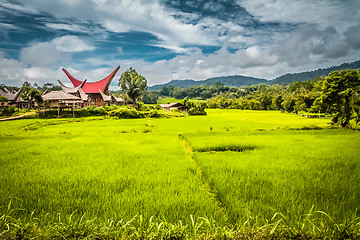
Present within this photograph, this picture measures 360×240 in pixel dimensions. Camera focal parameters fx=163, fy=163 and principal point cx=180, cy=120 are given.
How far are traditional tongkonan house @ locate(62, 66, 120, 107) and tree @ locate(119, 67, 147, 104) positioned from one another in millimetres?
4031

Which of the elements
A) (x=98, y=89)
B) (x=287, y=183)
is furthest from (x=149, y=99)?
(x=287, y=183)

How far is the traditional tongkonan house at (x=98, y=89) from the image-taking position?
32.6 meters

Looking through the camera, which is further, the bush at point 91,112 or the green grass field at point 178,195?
the bush at point 91,112

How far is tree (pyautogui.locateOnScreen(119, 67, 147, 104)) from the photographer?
31938mm

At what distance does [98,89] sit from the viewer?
33188 millimetres

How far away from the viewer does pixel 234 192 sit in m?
3.19

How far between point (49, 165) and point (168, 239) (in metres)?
4.70

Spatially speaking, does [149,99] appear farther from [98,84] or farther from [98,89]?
[98,89]

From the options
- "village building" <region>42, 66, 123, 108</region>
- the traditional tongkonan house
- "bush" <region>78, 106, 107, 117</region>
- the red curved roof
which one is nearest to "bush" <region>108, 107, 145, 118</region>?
"bush" <region>78, 106, 107, 117</region>

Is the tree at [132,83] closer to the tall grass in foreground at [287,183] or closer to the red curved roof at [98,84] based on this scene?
the red curved roof at [98,84]

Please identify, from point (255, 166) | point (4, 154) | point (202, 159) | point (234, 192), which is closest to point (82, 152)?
point (4, 154)

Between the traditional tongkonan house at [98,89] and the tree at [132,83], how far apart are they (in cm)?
403

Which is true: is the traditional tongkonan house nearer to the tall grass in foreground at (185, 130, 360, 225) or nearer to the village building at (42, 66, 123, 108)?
the village building at (42, 66, 123, 108)

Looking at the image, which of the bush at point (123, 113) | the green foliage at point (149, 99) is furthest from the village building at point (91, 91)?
the green foliage at point (149, 99)
